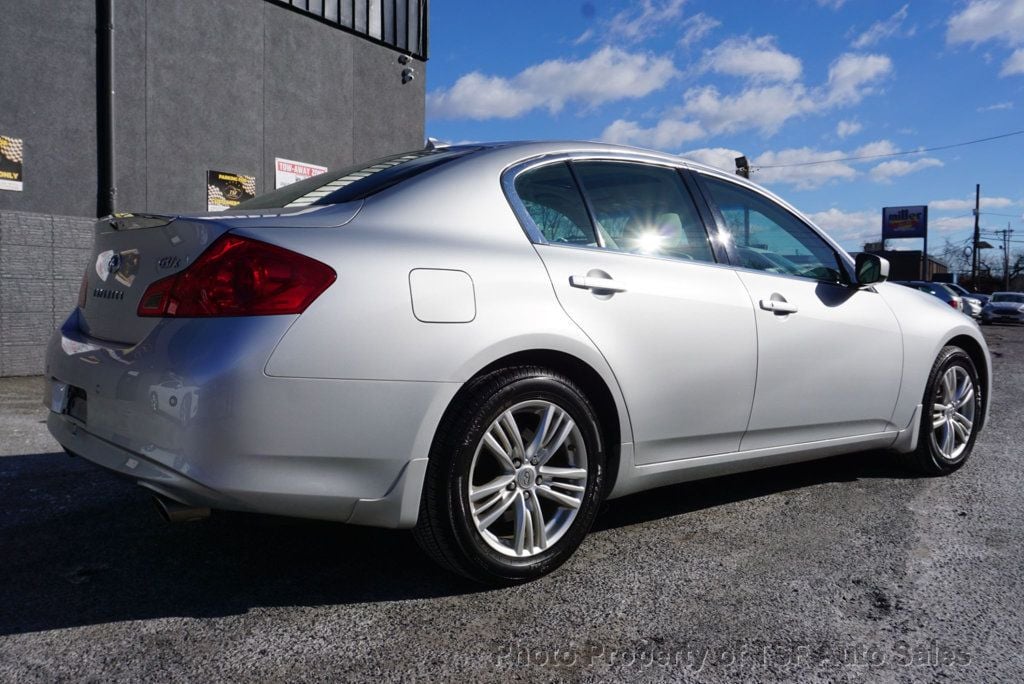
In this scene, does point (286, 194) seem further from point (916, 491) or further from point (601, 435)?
point (916, 491)

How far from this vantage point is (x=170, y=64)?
1009 cm

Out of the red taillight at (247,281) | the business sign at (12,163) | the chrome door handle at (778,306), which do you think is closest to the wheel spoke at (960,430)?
the chrome door handle at (778,306)

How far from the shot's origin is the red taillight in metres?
2.31

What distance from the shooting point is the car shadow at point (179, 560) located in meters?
2.57

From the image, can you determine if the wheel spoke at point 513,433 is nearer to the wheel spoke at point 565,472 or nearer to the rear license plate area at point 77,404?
the wheel spoke at point 565,472

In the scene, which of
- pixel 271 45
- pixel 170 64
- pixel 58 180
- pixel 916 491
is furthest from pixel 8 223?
pixel 916 491

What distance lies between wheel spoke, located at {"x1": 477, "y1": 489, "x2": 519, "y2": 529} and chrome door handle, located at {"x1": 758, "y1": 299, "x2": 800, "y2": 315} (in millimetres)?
1458

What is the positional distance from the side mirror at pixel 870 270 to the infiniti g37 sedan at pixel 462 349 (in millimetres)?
297

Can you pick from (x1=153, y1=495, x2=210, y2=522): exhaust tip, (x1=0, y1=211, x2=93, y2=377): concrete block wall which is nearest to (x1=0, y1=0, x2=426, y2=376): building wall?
(x1=0, y1=211, x2=93, y2=377): concrete block wall

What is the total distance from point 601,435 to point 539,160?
1.05 metres

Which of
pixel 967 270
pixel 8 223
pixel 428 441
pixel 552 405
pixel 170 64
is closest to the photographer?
pixel 428 441

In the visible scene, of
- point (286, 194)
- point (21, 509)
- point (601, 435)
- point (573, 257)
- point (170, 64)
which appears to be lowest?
point (21, 509)

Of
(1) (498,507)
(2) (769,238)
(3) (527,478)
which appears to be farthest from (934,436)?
(1) (498,507)

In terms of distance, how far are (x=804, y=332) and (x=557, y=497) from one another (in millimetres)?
1507
